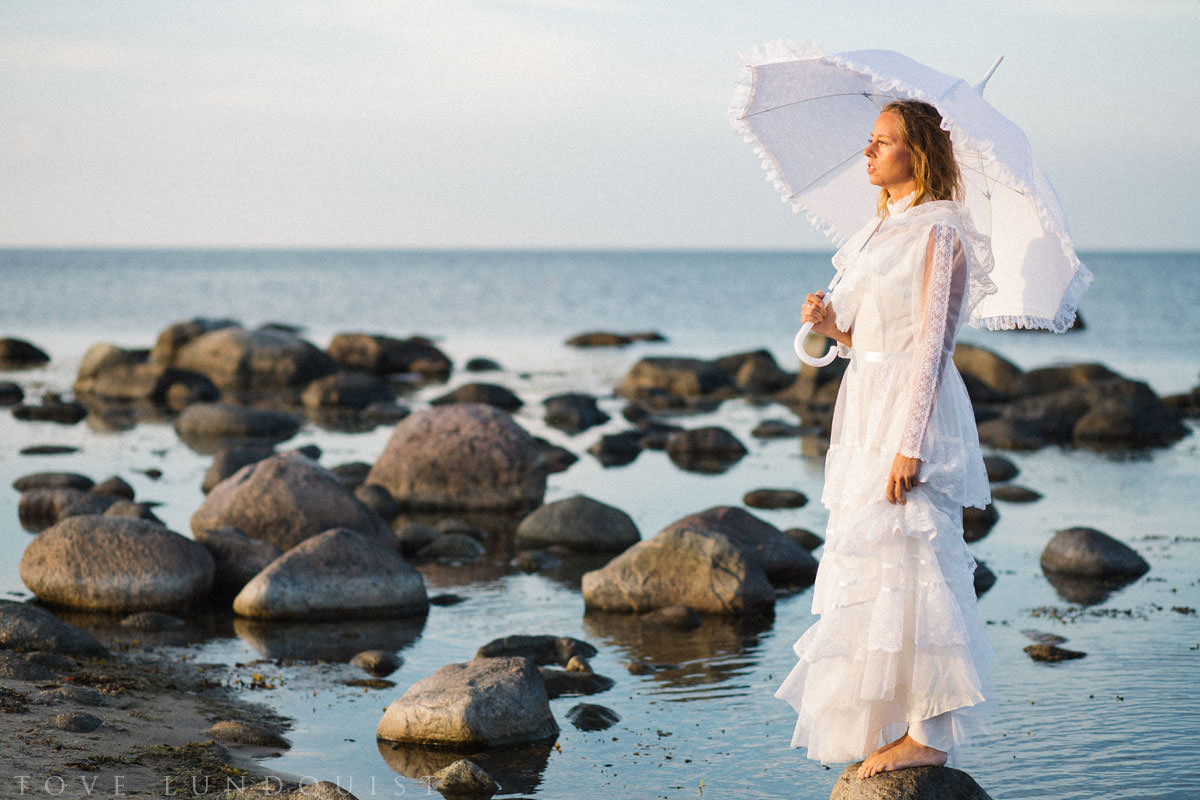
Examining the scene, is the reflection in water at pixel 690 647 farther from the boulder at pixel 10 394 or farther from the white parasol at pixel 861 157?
the boulder at pixel 10 394

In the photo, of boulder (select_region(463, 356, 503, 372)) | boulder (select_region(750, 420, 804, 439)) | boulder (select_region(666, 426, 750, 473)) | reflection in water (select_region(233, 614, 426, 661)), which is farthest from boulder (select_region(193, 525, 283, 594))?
boulder (select_region(463, 356, 503, 372))

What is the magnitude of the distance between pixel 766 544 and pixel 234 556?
14.3 feet

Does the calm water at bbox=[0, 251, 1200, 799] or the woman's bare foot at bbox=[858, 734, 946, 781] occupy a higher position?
the woman's bare foot at bbox=[858, 734, 946, 781]

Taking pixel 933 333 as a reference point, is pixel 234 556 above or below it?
below

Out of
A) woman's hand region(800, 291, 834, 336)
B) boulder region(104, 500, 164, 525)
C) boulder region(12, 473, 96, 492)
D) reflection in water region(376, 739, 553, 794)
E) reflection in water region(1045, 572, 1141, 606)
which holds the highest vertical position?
woman's hand region(800, 291, 834, 336)

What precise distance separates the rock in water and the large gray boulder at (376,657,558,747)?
2.07m

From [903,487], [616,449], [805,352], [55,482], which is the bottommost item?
[55,482]

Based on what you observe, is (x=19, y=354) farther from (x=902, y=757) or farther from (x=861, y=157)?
(x=902, y=757)

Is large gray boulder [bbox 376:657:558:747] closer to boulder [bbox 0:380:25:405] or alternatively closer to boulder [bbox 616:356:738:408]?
boulder [bbox 616:356:738:408]

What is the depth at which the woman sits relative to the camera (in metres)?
5.02

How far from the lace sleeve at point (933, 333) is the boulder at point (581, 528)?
7541 mm

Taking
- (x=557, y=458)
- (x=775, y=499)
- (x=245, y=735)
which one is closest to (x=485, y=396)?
(x=557, y=458)

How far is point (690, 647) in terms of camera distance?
9.08m

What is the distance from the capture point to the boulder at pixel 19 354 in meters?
33.9
